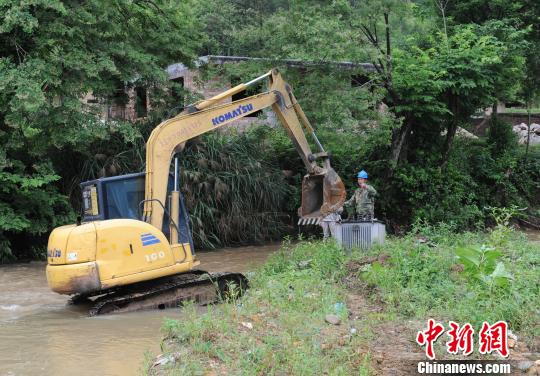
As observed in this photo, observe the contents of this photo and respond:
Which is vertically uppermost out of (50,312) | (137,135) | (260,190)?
(137,135)

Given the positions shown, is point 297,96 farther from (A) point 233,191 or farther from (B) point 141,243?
(B) point 141,243

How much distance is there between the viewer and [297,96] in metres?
16.1

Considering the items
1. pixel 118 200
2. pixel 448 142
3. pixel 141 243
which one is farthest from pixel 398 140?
pixel 141 243

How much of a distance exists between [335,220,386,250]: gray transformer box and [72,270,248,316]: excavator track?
196cm

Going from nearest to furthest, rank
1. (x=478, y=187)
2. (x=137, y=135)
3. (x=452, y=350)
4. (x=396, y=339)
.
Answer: (x=452, y=350) < (x=396, y=339) < (x=137, y=135) < (x=478, y=187)

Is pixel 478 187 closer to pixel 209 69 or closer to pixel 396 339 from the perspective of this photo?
pixel 209 69

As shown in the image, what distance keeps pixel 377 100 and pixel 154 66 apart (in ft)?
18.9

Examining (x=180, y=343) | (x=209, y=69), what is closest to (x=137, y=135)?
(x=209, y=69)

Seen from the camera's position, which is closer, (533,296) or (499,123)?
(533,296)

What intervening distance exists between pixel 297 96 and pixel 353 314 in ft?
31.8

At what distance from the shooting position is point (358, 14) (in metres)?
16.1

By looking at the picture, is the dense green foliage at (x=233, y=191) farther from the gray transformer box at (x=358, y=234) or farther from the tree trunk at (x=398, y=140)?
the gray transformer box at (x=358, y=234)

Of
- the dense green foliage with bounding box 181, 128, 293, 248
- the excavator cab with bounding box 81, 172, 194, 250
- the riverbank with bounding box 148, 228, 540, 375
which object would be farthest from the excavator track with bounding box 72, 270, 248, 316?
the dense green foliage with bounding box 181, 128, 293, 248

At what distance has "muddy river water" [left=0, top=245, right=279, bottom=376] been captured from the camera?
6371 mm
